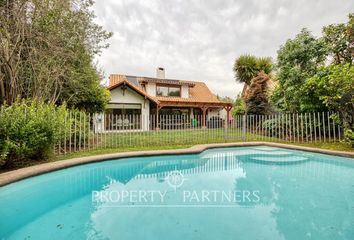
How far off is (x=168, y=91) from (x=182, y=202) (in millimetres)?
16327

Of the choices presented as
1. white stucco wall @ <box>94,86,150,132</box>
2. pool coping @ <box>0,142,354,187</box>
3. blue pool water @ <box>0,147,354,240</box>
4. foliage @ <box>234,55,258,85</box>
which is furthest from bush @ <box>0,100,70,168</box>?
foliage @ <box>234,55,258,85</box>

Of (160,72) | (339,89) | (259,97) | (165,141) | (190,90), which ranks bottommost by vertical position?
(165,141)

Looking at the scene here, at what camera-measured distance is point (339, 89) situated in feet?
26.6

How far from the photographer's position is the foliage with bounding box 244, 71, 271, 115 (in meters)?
15.3

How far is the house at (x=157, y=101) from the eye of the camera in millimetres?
16016

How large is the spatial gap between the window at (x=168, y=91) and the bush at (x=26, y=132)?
12.9 metres

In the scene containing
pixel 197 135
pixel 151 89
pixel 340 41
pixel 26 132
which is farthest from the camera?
pixel 151 89

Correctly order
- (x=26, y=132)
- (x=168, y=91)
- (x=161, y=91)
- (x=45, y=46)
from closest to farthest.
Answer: (x=26, y=132)
(x=45, y=46)
(x=161, y=91)
(x=168, y=91)

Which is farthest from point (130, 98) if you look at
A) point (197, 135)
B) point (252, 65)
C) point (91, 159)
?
point (252, 65)

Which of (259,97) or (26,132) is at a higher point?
(259,97)

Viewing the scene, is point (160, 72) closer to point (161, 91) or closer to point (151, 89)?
point (161, 91)

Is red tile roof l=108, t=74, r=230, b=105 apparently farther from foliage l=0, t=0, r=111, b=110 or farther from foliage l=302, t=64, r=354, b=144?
foliage l=302, t=64, r=354, b=144

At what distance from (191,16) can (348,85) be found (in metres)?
8.58

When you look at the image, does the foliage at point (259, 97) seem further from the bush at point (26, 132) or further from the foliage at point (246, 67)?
the bush at point (26, 132)
